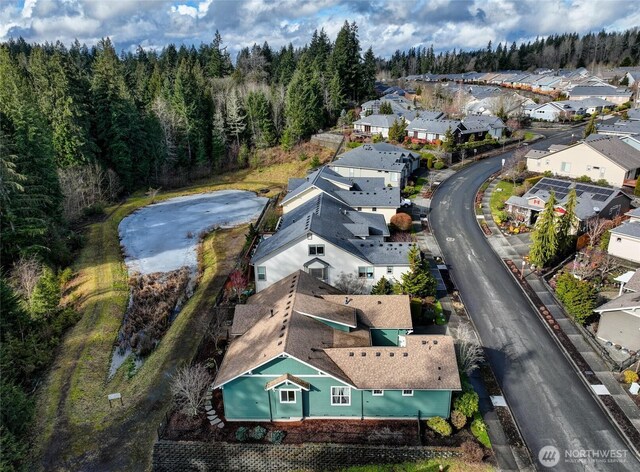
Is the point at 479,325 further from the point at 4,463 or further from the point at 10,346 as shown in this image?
the point at 10,346

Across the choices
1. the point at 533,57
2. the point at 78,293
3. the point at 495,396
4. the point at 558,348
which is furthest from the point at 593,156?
the point at 533,57

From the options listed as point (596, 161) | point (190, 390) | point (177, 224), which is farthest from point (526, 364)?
point (177, 224)

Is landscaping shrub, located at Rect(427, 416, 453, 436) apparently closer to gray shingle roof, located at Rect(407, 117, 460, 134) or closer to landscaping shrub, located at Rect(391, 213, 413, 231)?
landscaping shrub, located at Rect(391, 213, 413, 231)

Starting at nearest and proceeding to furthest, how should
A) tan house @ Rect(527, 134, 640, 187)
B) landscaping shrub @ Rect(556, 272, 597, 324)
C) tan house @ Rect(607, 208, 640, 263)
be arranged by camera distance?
1. landscaping shrub @ Rect(556, 272, 597, 324)
2. tan house @ Rect(607, 208, 640, 263)
3. tan house @ Rect(527, 134, 640, 187)

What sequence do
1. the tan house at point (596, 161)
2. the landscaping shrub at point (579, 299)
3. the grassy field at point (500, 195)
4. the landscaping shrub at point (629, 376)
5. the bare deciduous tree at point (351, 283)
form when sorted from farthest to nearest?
the tan house at point (596, 161), the grassy field at point (500, 195), the bare deciduous tree at point (351, 283), the landscaping shrub at point (579, 299), the landscaping shrub at point (629, 376)

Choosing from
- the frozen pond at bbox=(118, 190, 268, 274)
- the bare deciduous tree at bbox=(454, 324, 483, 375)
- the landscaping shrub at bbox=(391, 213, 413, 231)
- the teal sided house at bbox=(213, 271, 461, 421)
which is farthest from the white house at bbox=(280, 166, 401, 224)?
the teal sided house at bbox=(213, 271, 461, 421)

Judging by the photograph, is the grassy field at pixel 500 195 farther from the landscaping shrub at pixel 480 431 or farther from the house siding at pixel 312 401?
the house siding at pixel 312 401

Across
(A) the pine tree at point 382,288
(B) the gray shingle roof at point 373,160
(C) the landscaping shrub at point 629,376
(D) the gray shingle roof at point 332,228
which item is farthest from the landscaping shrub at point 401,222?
(C) the landscaping shrub at point 629,376
